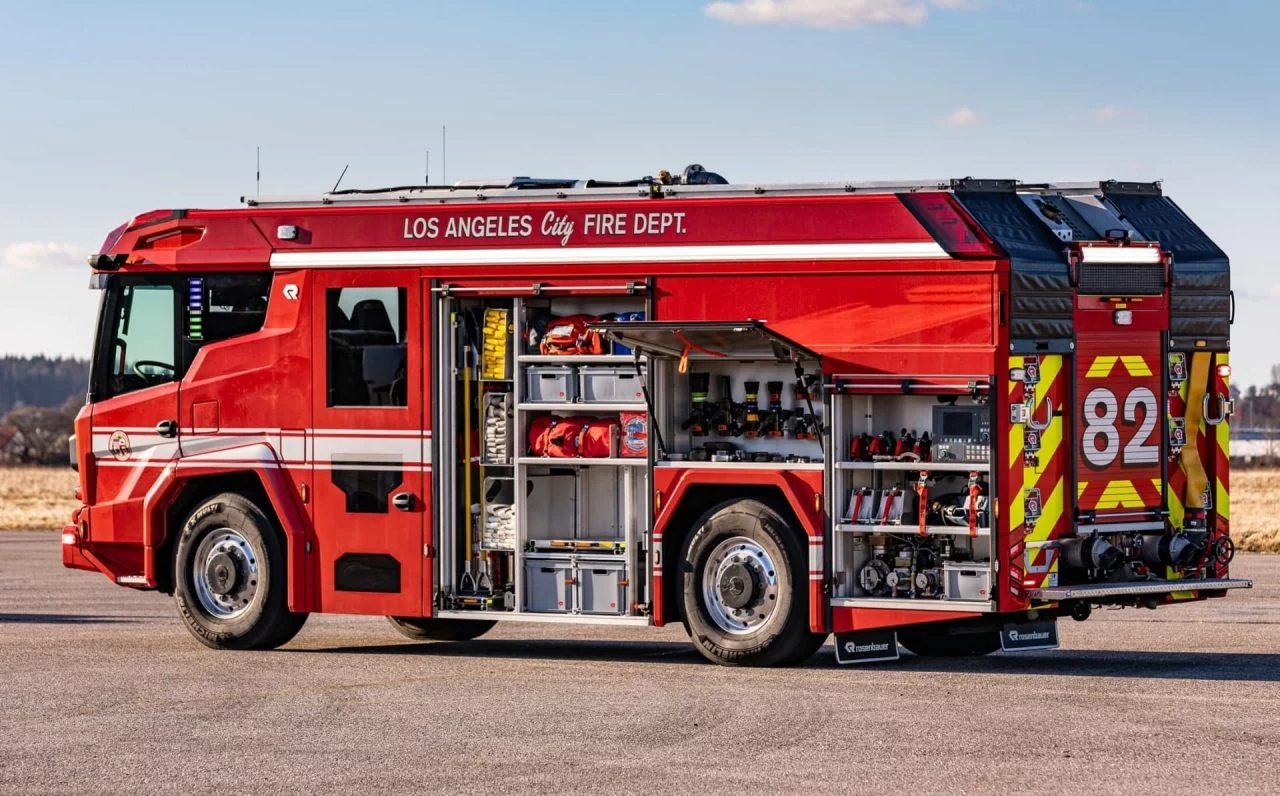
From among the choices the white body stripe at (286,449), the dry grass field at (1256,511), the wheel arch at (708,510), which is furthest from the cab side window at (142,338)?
the dry grass field at (1256,511)

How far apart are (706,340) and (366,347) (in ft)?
9.19

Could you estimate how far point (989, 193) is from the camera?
13.6m

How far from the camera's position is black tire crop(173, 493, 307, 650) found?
15281mm

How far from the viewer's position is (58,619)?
59.9 ft

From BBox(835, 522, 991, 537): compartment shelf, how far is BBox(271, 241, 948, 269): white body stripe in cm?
176

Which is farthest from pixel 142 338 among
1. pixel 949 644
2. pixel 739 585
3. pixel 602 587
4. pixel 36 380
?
pixel 36 380

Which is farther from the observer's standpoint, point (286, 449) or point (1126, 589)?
point (286, 449)

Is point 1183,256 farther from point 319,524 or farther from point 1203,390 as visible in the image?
point 319,524

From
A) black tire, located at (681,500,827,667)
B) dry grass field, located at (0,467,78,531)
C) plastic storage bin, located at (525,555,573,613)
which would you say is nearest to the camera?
black tire, located at (681,500,827,667)

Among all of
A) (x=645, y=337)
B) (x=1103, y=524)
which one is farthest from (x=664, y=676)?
(x=1103, y=524)

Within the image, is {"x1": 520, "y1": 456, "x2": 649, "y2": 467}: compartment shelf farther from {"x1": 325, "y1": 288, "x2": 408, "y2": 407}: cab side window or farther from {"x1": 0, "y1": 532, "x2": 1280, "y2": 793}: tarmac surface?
{"x1": 0, "y1": 532, "x2": 1280, "y2": 793}: tarmac surface

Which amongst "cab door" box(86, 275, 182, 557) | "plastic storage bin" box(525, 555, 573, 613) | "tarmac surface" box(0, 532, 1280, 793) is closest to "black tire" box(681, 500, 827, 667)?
"tarmac surface" box(0, 532, 1280, 793)

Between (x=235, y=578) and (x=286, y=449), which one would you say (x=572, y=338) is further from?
(x=235, y=578)

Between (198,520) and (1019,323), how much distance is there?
6.51 metres
